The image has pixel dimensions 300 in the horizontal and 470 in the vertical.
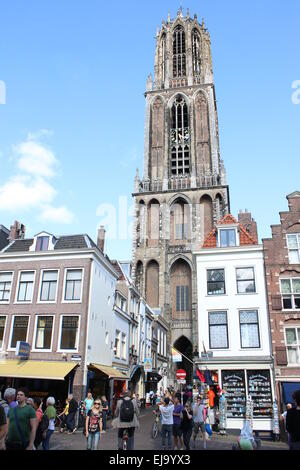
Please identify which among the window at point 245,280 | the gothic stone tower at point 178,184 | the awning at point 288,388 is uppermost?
→ the gothic stone tower at point 178,184

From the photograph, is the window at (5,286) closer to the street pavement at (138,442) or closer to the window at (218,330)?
the street pavement at (138,442)

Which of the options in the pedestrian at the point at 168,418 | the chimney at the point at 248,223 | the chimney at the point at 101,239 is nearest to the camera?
the pedestrian at the point at 168,418

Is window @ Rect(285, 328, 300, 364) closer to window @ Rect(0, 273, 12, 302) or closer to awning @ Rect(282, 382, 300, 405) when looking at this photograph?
awning @ Rect(282, 382, 300, 405)

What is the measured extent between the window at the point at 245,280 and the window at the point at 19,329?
455 inches

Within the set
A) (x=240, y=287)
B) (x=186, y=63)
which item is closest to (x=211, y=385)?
(x=240, y=287)

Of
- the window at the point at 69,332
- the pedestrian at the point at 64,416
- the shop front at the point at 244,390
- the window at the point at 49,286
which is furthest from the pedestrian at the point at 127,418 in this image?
the window at the point at 49,286

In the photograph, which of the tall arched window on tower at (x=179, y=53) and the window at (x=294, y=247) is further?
the tall arched window on tower at (x=179, y=53)

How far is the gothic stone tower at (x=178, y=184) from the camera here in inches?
1944

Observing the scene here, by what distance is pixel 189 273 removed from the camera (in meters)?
50.2

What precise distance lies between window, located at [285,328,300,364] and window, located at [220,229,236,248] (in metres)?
5.70
